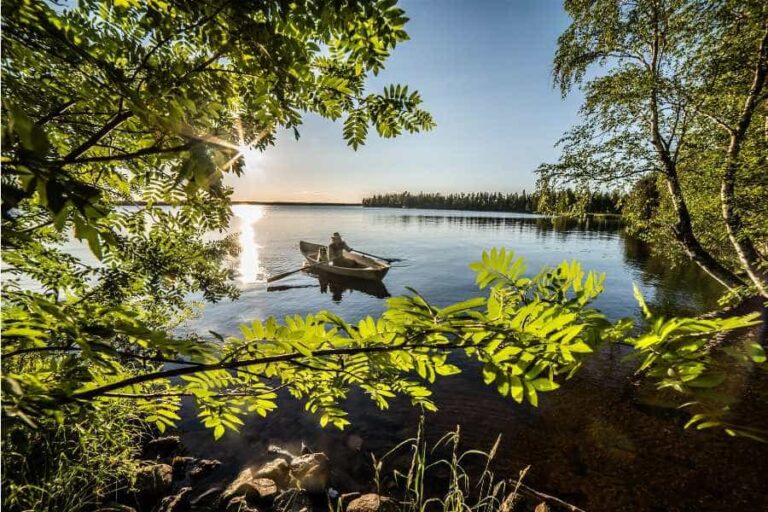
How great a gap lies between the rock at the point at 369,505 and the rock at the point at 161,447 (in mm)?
4566

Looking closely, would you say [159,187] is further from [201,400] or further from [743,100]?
[743,100]

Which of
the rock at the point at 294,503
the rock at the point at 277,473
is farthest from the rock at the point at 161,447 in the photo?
the rock at the point at 294,503

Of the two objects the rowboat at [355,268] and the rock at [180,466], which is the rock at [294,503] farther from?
the rowboat at [355,268]

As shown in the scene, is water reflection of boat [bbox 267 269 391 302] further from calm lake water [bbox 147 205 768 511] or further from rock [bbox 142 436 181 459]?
rock [bbox 142 436 181 459]

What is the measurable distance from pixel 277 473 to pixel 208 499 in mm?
1287

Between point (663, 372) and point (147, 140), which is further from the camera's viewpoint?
point (147, 140)

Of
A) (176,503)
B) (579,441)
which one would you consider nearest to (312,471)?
(176,503)

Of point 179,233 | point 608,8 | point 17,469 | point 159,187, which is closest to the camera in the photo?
point 159,187

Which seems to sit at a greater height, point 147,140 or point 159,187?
point 147,140

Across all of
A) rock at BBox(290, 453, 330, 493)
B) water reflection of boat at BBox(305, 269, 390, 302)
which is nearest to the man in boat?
water reflection of boat at BBox(305, 269, 390, 302)

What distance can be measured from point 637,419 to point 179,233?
11258 millimetres

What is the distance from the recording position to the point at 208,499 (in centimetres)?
591

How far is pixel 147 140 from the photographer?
6.02ft

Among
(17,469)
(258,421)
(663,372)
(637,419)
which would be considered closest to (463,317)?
(663,372)
